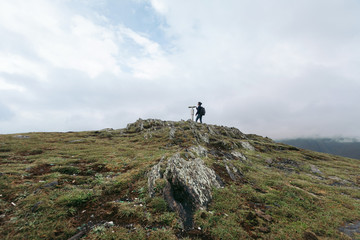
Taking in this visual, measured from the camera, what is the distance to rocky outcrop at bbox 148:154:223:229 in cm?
1071

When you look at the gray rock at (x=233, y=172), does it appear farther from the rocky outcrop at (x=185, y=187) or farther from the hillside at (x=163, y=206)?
the rocky outcrop at (x=185, y=187)

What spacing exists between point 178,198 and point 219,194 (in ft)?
13.1

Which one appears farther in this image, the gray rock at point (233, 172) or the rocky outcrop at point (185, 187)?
the gray rock at point (233, 172)

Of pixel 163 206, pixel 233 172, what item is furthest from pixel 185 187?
pixel 233 172

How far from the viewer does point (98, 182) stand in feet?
47.0

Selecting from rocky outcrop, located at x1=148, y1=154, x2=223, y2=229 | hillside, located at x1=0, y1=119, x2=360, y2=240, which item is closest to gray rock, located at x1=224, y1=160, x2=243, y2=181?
hillside, located at x1=0, y1=119, x2=360, y2=240

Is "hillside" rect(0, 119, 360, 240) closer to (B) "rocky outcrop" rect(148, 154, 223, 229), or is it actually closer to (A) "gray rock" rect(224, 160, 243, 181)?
(B) "rocky outcrop" rect(148, 154, 223, 229)

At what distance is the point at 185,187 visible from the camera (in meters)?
11.9

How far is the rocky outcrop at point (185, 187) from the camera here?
1071cm

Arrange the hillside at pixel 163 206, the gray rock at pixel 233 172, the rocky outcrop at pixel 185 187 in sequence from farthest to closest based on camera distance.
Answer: the gray rock at pixel 233 172 < the rocky outcrop at pixel 185 187 < the hillside at pixel 163 206

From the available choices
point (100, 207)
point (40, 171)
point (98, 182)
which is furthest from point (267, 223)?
point (40, 171)

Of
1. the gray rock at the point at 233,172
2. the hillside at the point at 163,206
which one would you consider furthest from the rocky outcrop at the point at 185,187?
the gray rock at the point at 233,172

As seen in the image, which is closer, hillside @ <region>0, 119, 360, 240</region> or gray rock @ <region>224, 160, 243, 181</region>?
hillside @ <region>0, 119, 360, 240</region>

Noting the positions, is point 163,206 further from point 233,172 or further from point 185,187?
point 233,172
